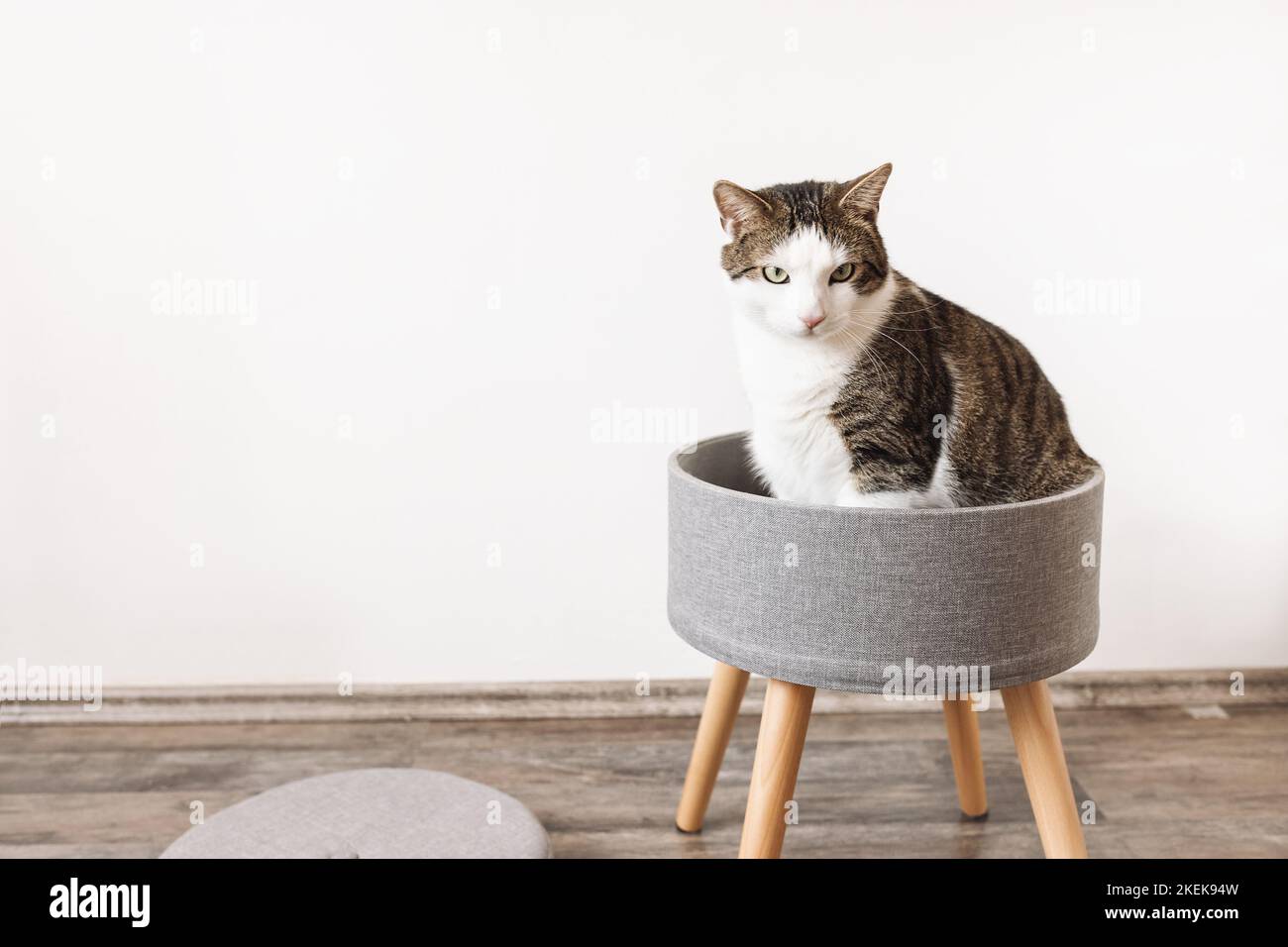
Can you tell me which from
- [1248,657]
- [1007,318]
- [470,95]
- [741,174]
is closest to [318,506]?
[470,95]

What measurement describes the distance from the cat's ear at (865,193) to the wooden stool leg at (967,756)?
0.75 m

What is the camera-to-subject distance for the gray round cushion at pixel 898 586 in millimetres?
1191

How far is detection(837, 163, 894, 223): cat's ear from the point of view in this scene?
4.11 feet

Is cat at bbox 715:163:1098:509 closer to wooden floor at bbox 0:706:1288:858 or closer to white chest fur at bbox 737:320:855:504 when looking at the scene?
white chest fur at bbox 737:320:855:504

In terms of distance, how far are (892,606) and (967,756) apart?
59 centimetres

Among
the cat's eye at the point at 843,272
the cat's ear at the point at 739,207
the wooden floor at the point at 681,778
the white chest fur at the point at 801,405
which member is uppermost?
the cat's ear at the point at 739,207

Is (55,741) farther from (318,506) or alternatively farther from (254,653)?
(318,506)

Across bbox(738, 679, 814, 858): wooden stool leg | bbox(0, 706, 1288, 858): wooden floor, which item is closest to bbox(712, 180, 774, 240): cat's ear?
bbox(738, 679, 814, 858): wooden stool leg

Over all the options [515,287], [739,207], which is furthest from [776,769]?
[515,287]

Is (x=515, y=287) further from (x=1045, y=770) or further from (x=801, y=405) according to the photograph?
(x=1045, y=770)

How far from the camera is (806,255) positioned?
4.02ft

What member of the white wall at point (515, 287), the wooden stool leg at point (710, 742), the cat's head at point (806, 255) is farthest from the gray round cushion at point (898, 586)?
the white wall at point (515, 287)

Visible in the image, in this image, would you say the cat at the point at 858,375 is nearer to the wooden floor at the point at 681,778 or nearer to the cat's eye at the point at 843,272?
the cat's eye at the point at 843,272

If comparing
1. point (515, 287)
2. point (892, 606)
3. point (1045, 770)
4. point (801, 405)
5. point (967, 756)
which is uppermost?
point (515, 287)
